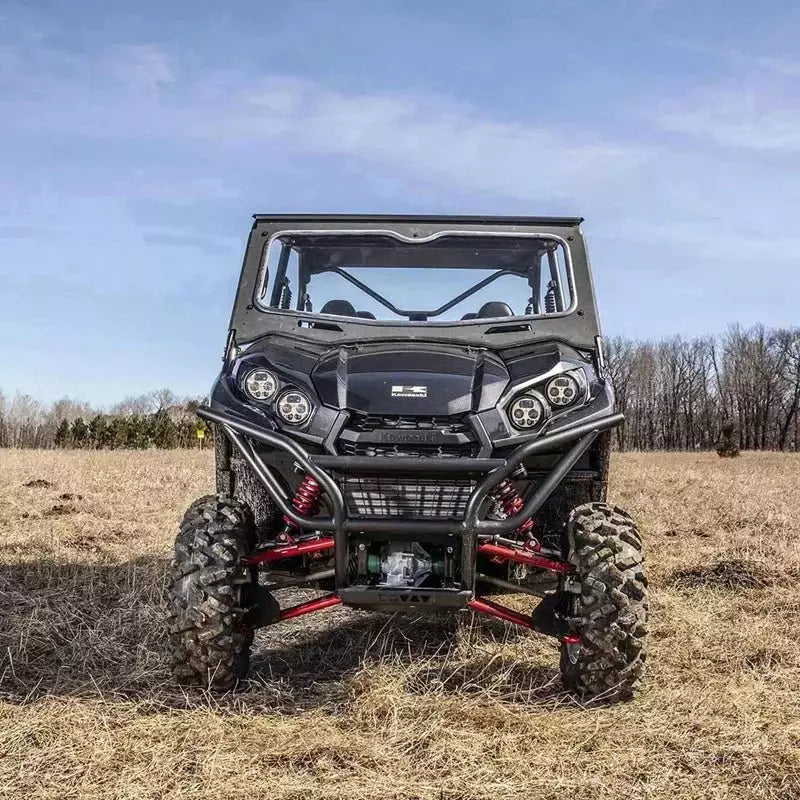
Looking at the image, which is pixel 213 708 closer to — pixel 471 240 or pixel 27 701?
pixel 27 701

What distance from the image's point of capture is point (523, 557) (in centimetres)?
420

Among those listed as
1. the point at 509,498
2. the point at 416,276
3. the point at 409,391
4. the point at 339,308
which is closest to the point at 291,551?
the point at 409,391

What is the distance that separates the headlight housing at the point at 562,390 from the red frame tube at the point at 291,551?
→ 1.17 m

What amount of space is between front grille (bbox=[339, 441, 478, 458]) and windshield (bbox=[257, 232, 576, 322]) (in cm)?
160

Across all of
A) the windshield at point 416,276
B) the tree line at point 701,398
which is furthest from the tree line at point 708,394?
the windshield at point 416,276

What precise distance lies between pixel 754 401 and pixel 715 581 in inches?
2671

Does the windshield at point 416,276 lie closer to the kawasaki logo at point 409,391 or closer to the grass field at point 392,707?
the kawasaki logo at point 409,391

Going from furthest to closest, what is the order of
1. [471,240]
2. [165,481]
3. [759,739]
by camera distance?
[165,481] → [471,240] → [759,739]

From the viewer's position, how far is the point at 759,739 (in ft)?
12.6

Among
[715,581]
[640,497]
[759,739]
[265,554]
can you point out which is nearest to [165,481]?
[640,497]

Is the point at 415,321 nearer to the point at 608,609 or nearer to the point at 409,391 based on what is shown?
the point at 409,391

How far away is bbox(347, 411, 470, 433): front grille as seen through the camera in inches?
164

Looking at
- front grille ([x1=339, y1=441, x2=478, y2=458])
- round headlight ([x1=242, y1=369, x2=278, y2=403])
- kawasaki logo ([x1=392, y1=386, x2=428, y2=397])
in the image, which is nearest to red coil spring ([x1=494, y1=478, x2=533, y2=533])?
front grille ([x1=339, y1=441, x2=478, y2=458])

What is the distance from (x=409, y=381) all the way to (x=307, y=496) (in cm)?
68
